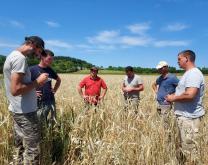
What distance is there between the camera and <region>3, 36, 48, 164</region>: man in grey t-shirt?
4.27m

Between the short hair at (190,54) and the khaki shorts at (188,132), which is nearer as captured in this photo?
the khaki shorts at (188,132)

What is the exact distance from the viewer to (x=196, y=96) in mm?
5383

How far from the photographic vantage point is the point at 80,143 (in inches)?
203

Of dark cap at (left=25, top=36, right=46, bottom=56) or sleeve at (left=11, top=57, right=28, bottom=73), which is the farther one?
dark cap at (left=25, top=36, right=46, bottom=56)

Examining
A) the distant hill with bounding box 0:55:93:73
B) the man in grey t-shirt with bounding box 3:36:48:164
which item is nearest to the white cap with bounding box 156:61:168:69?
the man in grey t-shirt with bounding box 3:36:48:164

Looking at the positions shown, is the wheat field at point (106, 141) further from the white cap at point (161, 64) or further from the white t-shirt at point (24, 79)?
the white cap at point (161, 64)

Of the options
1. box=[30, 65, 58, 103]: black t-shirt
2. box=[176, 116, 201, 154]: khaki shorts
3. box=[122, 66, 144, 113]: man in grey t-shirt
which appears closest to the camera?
box=[176, 116, 201, 154]: khaki shorts

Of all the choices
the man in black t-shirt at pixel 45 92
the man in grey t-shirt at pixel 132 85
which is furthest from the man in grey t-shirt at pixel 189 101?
the man in grey t-shirt at pixel 132 85

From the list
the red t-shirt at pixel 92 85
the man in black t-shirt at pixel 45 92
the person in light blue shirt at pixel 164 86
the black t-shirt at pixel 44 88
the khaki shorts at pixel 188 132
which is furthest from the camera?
the red t-shirt at pixel 92 85

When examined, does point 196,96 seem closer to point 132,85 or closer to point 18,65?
point 18,65

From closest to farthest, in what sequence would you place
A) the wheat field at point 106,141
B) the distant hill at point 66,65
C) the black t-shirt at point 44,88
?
the wheat field at point 106,141
the black t-shirt at point 44,88
the distant hill at point 66,65

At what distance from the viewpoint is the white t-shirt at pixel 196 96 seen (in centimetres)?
527

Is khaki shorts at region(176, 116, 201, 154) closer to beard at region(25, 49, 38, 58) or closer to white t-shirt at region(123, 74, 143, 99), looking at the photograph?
beard at region(25, 49, 38, 58)

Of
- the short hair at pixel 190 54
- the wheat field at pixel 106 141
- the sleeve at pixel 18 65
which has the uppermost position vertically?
the short hair at pixel 190 54
